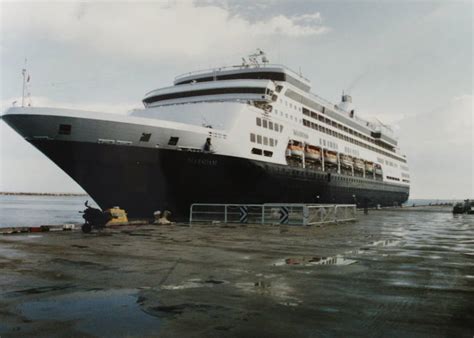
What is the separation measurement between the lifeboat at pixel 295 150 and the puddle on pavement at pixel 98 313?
95.7ft

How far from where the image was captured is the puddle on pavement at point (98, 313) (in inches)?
183

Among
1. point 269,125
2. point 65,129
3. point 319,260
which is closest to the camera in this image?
point 319,260

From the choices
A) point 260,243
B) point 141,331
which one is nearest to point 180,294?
point 141,331

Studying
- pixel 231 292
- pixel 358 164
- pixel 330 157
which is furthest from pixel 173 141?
pixel 358 164

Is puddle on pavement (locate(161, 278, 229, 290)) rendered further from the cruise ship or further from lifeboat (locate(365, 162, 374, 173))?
lifeboat (locate(365, 162, 374, 173))

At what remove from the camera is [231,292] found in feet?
21.7

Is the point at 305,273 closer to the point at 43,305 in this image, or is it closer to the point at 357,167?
the point at 43,305

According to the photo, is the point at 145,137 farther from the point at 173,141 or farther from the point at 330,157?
the point at 330,157

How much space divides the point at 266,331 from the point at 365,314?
5.07ft

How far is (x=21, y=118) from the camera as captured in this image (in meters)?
21.9

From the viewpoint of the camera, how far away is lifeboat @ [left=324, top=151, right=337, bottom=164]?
1662 inches

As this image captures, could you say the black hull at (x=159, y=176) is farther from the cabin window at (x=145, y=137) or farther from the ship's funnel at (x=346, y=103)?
the ship's funnel at (x=346, y=103)

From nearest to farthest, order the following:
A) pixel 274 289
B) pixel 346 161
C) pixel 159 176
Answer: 1. pixel 274 289
2. pixel 159 176
3. pixel 346 161

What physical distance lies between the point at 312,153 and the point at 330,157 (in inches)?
214
